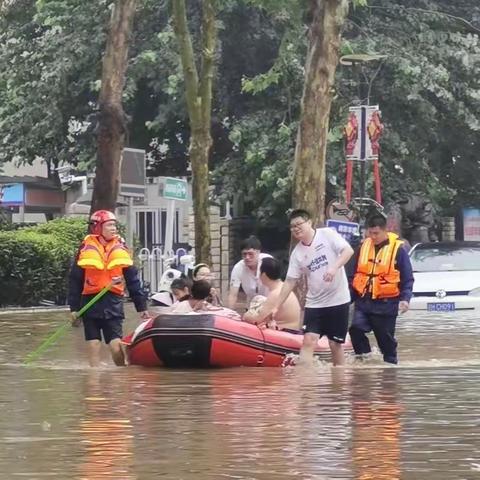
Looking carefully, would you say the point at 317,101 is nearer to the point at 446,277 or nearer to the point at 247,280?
the point at 446,277

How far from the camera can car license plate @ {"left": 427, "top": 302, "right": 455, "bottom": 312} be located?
23203mm

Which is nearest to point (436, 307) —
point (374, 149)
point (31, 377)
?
point (374, 149)

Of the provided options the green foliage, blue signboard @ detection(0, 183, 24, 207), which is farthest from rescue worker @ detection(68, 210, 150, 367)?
blue signboard @ detection(0, 183, 24, 207)

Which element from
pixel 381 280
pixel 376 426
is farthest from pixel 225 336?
pixel 376 426

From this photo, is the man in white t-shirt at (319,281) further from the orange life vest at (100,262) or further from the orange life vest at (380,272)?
the orange life vest at (100,262)

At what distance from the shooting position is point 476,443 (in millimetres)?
9266

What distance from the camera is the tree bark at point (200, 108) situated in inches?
987

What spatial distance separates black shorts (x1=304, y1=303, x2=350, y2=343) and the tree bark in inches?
428

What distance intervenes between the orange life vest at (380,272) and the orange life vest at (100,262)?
2242 millimetres

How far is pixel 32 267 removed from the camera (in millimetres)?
27953

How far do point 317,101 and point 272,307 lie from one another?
666cm

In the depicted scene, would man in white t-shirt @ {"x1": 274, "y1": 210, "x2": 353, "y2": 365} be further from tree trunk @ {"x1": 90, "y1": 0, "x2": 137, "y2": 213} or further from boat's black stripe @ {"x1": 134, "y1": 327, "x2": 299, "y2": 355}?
tree trunk @ {"x1": 90, "y1": 0, "x2": 137, "y2": 213}

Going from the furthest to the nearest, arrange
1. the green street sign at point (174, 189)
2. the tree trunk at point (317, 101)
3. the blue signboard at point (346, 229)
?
the green street sign at point (174, 189), the blue signboard at point (346, 229), the tree trunk at point (317, 101)

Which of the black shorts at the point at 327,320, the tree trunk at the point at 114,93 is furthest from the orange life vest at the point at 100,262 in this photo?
the tree trunk at the point at 114,93
